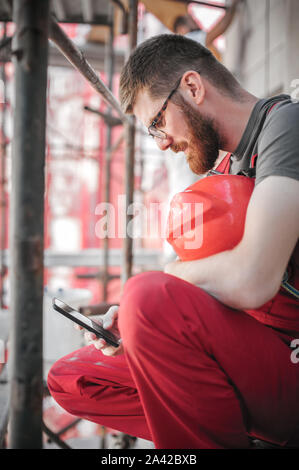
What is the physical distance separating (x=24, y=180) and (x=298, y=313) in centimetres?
80

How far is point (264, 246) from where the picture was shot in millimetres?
799

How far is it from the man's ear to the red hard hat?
0.32 m

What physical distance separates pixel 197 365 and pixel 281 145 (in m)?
0.57

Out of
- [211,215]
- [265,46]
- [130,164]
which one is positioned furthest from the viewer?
[265,46]

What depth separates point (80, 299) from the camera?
2.87 meters

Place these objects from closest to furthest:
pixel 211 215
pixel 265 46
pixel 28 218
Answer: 1. pixel 28 218
2. pixel 211 215
3. pixel 265 46

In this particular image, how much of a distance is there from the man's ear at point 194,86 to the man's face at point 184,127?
1.1 inches

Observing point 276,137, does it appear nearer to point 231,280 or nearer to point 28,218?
point 231,280

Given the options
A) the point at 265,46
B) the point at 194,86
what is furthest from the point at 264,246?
the point at 265,46

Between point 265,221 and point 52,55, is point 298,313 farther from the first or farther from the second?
point 52,55

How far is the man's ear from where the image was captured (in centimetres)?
112

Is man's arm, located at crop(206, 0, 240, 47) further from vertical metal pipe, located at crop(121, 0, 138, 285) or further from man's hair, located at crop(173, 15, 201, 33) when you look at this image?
vertical metal pipe, located at crop(121, 0, 138, 285)

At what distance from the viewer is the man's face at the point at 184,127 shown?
1146mm

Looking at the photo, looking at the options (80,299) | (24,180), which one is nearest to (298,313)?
(24,180)
